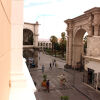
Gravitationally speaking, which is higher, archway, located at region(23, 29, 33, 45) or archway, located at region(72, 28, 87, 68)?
archway, located at region(23, 29, 33, 45)

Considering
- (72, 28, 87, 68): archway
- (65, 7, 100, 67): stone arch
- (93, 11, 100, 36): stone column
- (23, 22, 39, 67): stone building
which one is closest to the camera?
(65, 7, 100, 67): stone arch

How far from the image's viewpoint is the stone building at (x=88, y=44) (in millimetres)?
14344

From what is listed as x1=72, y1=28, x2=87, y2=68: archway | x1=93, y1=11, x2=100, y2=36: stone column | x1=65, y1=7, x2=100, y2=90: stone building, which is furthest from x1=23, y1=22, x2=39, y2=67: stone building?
x1=93, y1=11, x2=100, y2=36: stone column

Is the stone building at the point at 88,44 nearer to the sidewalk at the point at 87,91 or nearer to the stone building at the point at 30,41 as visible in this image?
the sidewalk at the point at 87,91

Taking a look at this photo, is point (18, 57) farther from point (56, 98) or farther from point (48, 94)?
point (48, 94)

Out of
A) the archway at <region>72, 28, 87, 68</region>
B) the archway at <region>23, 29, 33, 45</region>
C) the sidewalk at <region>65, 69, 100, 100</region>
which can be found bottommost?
the sidewalk at <region>65, 69, 100, 100</region>

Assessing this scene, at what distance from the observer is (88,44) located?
15578mm

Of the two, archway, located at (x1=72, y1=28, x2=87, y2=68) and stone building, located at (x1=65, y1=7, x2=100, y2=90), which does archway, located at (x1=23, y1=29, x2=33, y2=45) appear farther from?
archway, located at (x1=72, y1=28, x2=87, y2=68)

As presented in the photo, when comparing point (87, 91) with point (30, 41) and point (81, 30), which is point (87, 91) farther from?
point (30, 41)

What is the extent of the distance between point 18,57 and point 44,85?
12700 millimetres

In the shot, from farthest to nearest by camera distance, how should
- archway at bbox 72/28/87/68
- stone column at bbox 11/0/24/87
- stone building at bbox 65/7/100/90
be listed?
archway at bbox 72/28/87/68 < stone building at bbox 65/7/100/90 < stone column at bbox 11/0/24/87

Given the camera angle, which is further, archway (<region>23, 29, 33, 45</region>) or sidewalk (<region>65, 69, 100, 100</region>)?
archway (<region>23, 29, 33, 45</region>)

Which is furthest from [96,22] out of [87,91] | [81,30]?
[87,91]

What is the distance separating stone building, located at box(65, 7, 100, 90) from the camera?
1434cm
